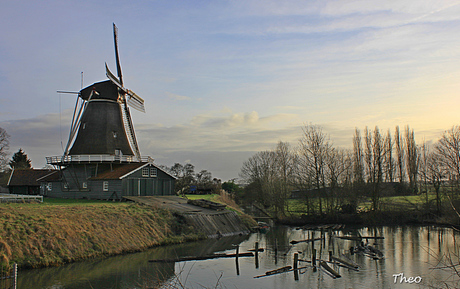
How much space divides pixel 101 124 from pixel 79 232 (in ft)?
58.2

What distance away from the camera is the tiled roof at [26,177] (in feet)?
133

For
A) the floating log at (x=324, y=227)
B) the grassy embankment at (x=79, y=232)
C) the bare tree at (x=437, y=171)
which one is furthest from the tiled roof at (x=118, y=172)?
the bare tree at (x=437, y=171)

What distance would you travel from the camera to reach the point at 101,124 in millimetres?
35656

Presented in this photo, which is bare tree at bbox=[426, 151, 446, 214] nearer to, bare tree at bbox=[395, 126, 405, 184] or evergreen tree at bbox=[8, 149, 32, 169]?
bare tree at bbox=[395, 126, 405, 184]

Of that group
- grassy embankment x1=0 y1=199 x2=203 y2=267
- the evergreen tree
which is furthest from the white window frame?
the evergreen tree

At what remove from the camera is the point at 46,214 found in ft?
67.2

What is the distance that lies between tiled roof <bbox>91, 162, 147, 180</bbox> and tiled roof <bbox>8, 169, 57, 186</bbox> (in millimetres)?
10138

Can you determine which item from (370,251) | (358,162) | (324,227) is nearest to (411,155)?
(358,162)

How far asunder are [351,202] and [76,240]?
2612 cm

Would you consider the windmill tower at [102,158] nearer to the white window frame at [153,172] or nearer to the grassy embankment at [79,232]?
the white window frame at [153,172]

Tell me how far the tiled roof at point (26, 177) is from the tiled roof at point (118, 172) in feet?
33.3

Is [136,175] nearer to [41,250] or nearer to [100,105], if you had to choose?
[100,105]

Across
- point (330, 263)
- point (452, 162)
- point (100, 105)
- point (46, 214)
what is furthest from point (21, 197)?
point (452, 162)

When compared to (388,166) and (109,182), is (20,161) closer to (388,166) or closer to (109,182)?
(109,182)
